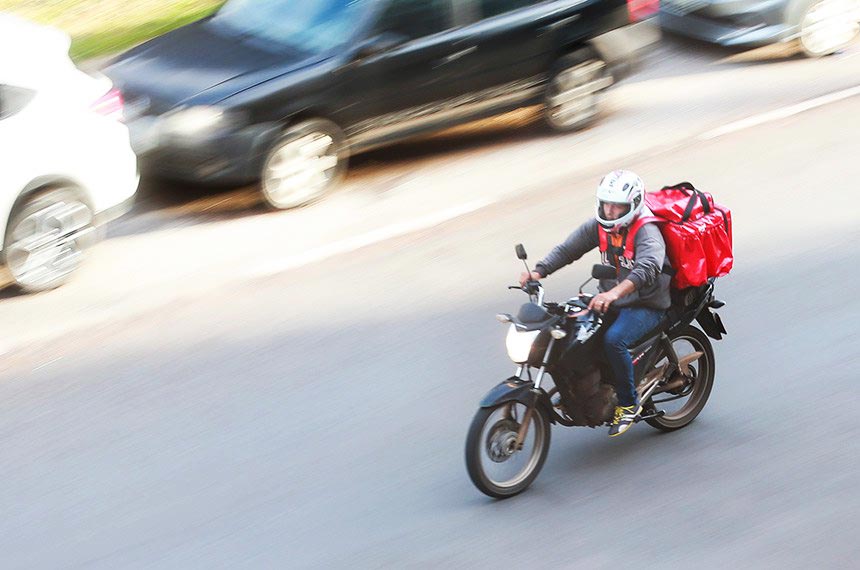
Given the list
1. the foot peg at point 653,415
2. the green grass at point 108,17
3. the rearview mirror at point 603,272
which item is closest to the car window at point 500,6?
the green grass at point 108,17

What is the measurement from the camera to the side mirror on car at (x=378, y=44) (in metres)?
9.91

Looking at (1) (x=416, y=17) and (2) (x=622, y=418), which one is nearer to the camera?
(2) (x=622, y=418)

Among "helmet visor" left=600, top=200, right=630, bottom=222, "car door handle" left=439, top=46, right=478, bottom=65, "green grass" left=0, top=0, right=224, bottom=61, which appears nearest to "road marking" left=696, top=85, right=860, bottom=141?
"car door handle" left=439, top=46, right=478, bottom=65

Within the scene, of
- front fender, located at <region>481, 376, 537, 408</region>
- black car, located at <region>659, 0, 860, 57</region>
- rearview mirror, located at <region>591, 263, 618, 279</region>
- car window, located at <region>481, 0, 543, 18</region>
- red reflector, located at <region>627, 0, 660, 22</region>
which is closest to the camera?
rearview mirror, located at <region>591, 263, 618, 279</region>

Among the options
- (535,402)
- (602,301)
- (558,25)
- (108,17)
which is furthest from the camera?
(108,17)

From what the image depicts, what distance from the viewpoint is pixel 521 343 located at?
616 centimetres

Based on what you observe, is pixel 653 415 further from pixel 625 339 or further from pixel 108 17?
pixel 108 17

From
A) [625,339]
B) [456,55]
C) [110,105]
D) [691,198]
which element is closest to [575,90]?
[456,55]

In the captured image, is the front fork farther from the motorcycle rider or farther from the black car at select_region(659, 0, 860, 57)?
the black car at select_region(659, 0, 860, 57)

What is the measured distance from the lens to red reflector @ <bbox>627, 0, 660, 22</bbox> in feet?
36.7

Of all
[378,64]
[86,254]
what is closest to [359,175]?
[378,64]

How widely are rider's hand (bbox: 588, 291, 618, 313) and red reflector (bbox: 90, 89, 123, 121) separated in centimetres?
441

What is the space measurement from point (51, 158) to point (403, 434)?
132 inches

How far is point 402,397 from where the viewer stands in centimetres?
743
